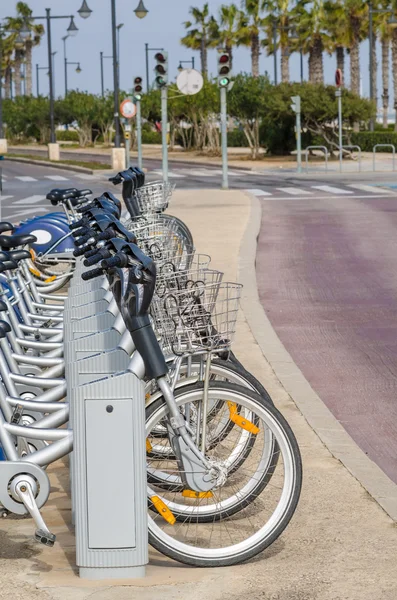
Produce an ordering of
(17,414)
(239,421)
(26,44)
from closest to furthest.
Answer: (239,421)
(17,414)
(26,44)

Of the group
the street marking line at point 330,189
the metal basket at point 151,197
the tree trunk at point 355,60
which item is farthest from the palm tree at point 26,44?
the metal basket at point 151,197

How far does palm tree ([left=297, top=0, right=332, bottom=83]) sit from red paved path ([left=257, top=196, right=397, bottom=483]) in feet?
159

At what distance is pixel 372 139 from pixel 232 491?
53.2m

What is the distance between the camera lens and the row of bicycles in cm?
452

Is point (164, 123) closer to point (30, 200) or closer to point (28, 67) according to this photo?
point (30, 200)

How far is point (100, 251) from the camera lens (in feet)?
14.8

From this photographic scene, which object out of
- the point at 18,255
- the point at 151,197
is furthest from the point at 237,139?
the point at 18,255

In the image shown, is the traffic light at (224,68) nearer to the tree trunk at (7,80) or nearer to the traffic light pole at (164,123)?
the traffic light pole at (164,123)

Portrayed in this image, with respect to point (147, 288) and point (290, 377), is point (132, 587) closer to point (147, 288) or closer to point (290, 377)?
point (147, 288)

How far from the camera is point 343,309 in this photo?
460 inches

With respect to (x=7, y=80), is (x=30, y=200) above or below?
below

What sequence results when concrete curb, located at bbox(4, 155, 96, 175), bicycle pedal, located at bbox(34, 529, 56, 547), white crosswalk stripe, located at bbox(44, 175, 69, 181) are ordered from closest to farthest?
bicycle pedal, located at bbox(34, 529, 56, 547) < white crosswalk stripe, located at bbox(44, 175, 69, 181) < concrete curb, located at bbox(4, 155, 96, 175)

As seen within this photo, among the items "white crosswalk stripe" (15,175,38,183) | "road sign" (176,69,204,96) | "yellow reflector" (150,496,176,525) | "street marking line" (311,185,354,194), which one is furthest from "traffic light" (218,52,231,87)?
"yellow reflector" (150,496,176,525)

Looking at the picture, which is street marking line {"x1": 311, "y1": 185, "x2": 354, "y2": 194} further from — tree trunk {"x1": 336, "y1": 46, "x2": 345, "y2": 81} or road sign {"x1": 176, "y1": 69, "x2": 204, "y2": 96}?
tree trunk {"x1": 336, "y1": 46, "x2": 345, "y2": 81}
